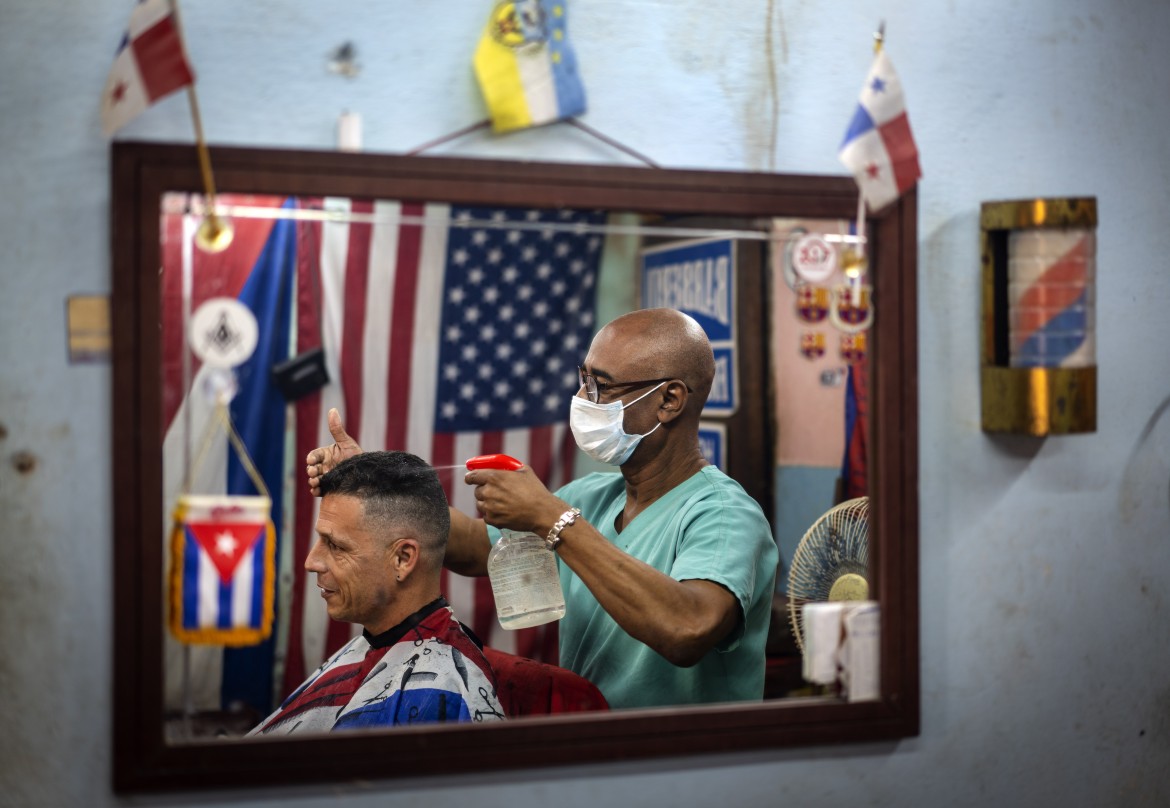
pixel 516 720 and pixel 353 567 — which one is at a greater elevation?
pixel 353 567

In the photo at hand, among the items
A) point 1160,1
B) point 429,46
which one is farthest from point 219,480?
point 1160,1

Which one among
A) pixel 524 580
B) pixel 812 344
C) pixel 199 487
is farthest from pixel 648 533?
pixel 199 487

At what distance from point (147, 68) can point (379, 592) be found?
139 centimetres

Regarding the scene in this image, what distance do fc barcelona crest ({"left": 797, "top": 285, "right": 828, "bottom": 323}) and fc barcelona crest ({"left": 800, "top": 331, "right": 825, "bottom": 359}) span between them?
6 cm

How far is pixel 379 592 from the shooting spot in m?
2.77

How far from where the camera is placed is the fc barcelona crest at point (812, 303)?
9.56ft

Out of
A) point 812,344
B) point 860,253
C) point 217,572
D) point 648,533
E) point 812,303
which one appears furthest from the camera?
point 812,344

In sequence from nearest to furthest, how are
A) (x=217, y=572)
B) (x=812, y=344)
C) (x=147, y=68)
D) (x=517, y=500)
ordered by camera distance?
(x=147, y=68), (x=217, y=572), (x=517, y=500), (x=812, y=344)

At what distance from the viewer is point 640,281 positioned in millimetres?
3818

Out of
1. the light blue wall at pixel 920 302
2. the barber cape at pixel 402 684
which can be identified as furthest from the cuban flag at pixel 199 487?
the barber cape at pixel 402 684

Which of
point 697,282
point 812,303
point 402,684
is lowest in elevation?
point 402,684

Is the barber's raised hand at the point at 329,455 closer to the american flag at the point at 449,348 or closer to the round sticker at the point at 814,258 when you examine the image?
the american flag at the point at 449,348

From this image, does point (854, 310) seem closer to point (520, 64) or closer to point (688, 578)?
point (688, 578)

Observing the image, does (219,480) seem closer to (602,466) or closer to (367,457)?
(367,457)
